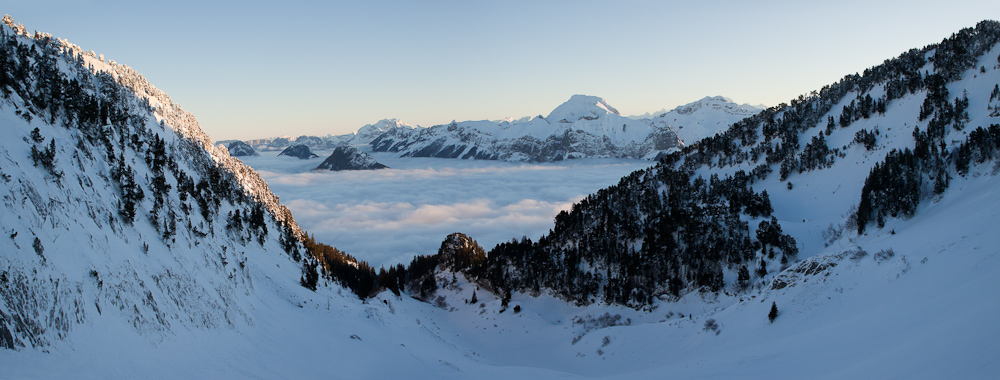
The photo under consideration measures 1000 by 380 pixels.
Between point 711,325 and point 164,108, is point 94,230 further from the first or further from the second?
point 164,108

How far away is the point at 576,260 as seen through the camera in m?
102

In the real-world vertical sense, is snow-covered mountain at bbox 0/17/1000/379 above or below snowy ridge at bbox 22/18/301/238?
below

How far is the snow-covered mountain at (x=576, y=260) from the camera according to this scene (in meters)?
24.0

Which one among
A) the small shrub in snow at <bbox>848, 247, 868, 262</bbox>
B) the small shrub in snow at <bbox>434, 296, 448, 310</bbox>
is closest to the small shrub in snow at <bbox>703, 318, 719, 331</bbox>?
the small shrub in snow at <bbox>848, 247, 868, 262</bbox>

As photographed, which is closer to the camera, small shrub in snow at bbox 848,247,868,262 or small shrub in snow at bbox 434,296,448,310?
small shrub in snow at bbox 848,247,868,262

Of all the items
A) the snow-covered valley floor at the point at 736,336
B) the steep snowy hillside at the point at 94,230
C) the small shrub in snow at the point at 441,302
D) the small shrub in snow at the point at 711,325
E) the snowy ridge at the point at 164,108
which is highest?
the snowy ridge at the point at 164,108

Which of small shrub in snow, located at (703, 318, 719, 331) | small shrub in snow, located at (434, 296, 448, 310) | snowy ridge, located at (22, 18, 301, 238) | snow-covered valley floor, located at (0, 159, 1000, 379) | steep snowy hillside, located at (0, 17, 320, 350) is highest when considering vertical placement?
snowy ridge, located at (22, 18, 301, 238)

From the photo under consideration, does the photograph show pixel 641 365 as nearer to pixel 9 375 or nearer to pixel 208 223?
pixel 9 375

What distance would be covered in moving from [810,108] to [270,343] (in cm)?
13874

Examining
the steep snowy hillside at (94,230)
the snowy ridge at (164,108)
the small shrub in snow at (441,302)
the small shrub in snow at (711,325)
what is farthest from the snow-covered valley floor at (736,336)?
the snowy ridge at (164,108)

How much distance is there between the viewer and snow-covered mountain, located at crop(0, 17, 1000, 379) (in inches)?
945

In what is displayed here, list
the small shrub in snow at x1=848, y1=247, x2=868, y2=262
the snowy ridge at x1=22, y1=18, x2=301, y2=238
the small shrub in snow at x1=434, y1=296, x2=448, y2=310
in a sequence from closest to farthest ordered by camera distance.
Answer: the small shrub in snow at x1=848, y1=247, x2=868, y2=262
the snowy ridge at x1=22, y1=18, x2=301, y2=238
the small shrub in snow at x1=434, y1=296, x2=448, y2=310

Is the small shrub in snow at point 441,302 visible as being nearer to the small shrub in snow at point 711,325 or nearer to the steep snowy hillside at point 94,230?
the steep snowy hillside at point 94,230

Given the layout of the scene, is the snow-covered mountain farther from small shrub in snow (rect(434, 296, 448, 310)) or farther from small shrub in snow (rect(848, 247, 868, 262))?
small shrub in snow (rect(434, 296, 448, 310))
